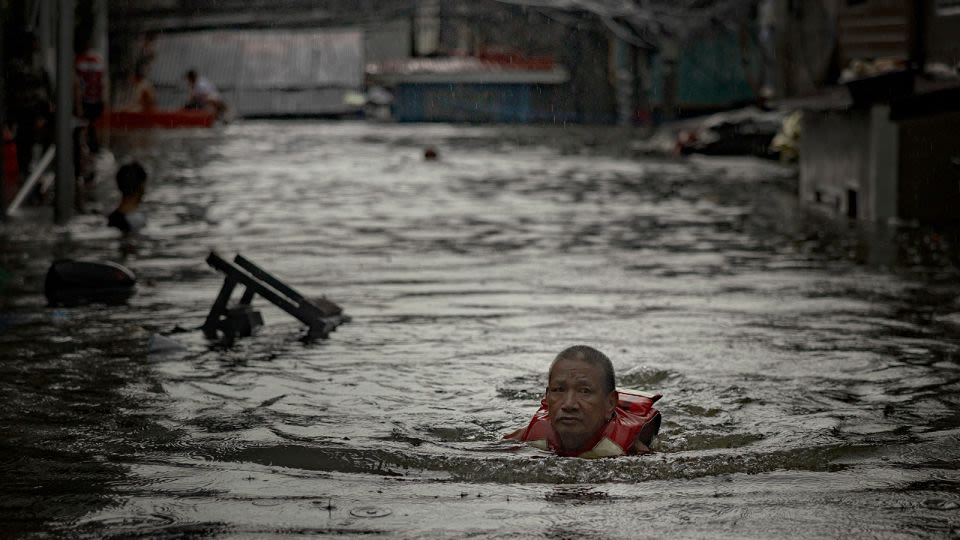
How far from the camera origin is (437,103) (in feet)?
173

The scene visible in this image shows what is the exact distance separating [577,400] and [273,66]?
50.0 m

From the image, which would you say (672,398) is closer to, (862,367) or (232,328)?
(862,367)

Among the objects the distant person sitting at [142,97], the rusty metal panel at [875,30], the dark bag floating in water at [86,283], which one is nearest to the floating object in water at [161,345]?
the dark bag floating in water at [86,283]

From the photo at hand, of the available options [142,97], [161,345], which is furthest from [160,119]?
[161,345]

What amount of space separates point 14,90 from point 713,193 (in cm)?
936

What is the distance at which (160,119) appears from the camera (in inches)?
1671

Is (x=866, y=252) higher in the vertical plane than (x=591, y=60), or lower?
lower

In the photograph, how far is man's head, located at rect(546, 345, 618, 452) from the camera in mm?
6375

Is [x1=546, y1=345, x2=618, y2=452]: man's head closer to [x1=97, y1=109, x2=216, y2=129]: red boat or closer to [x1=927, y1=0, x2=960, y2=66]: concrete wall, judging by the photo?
[x1=927, y1=0, x2=960, y2=66]: concrete wall

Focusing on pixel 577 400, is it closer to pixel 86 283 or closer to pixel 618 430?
pixel 618 430

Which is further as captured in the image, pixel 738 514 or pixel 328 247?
pixel 328 247

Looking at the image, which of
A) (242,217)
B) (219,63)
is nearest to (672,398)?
(242,217)

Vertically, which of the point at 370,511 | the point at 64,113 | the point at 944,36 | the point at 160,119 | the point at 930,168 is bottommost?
the point at 370,511

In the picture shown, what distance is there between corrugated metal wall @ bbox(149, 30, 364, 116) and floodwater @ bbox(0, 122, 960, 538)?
37051 mm
